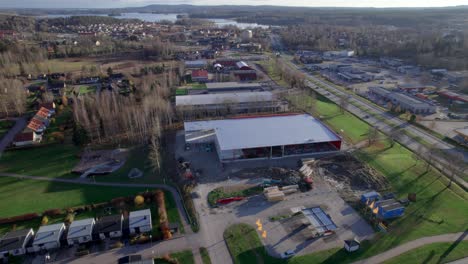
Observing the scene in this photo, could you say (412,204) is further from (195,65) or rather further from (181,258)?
(195,65)

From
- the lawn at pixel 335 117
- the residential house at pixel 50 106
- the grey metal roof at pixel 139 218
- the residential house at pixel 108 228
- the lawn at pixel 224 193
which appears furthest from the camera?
the residential house at pixel 50 106

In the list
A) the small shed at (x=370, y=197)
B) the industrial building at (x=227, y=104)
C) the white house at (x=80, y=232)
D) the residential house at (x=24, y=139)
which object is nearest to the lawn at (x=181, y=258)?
the white house at (x=80, y=232)

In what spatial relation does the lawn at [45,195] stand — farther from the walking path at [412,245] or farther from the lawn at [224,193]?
the walking path at [412,245]

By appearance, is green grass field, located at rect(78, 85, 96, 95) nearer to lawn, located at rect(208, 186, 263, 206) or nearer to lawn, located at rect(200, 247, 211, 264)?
lawn, located at rect(208, 186, 263, 206)

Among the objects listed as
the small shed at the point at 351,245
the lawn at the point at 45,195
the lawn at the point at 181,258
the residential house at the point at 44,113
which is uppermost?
the residential house at the point at 44,113

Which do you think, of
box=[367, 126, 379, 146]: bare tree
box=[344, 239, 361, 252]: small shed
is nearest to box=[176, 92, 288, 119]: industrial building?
box=[367, 126, 379, 146]: bare tree

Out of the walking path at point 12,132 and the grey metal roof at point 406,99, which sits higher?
the grey metal roof at point 406,99

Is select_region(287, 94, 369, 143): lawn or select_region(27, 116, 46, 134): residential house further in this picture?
select_region(287, 94, 369, 143): lawn
